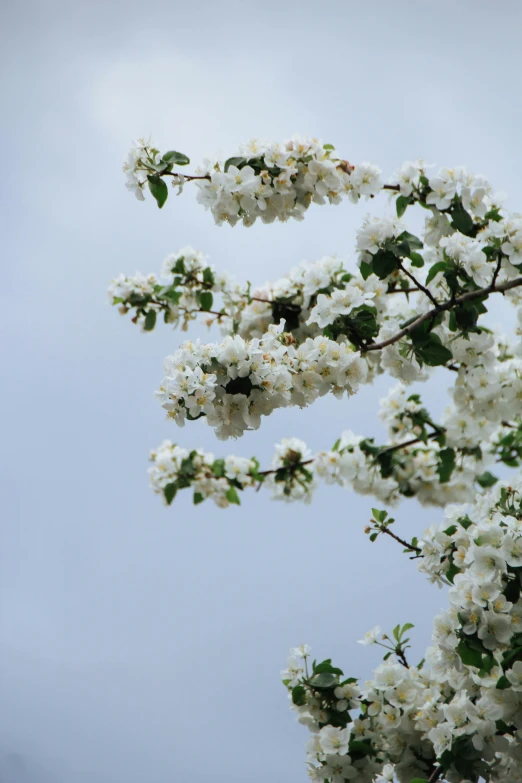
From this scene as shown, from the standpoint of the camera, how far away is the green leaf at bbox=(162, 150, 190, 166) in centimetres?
282

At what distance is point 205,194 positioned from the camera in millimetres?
2861

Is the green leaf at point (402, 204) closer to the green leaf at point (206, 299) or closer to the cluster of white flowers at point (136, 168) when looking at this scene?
the cluster of white flowers at point (136, 168)

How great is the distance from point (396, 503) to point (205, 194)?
98.1 inches

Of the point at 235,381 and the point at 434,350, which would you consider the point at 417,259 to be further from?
the point at 235,381

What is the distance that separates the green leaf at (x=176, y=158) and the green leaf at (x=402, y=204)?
862 mm

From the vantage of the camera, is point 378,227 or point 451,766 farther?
point 378,227

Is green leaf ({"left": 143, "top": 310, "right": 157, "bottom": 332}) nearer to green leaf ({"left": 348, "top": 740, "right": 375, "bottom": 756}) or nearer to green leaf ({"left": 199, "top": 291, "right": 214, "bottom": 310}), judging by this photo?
green leaf ({"left": 199, "top": 291, "right": 214, "bottom": 310})

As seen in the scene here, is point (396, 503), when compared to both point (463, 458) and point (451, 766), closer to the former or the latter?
point (463, 458)

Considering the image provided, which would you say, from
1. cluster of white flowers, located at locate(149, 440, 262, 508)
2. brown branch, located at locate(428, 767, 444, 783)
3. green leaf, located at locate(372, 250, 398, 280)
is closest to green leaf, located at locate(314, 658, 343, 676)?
brown branch, located at locate(428, 767, 444, 783)

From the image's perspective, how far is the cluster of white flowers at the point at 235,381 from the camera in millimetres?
2102

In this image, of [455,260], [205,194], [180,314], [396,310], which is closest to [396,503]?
[396,310]

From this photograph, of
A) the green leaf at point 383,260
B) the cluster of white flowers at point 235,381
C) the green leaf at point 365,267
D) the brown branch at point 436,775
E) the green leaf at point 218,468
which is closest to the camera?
the cluster of white flowers at point 235,381

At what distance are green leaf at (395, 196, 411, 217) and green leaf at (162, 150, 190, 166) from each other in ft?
2.83

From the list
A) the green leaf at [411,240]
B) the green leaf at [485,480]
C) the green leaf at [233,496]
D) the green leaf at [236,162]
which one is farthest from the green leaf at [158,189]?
the green leaf at [485,480]
